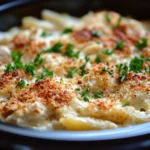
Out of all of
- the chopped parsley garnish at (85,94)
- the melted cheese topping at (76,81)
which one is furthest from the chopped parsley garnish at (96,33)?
the chopped parsley garnish at (85,94)

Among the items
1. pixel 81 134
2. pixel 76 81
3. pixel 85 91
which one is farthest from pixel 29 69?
pixel 81 134

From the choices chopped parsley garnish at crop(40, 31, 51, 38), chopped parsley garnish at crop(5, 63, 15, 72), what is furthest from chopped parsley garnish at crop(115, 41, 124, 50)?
chopped parsley garnish at crop(5, 63, 15, 72)

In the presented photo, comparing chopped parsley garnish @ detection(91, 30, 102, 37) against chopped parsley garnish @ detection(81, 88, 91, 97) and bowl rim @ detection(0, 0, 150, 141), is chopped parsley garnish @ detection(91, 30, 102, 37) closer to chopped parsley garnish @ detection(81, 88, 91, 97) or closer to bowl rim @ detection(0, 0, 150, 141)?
chopped parsley garnish @ detection(81, 88, 91, 97)

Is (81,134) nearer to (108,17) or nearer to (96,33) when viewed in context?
(96,33)

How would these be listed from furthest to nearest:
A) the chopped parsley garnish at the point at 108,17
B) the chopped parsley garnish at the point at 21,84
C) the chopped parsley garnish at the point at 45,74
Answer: the chopped parsley garnish at the point at 108,17 < the chopped parsley garnish at the point at 45,74 < the chopped parsley garnish at the point at 21,84

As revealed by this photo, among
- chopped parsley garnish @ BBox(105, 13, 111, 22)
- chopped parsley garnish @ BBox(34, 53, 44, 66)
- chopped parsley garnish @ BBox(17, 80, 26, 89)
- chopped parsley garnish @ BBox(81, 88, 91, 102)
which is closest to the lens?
chopped parsley garnish @ BBox(81, 88, 91, 102)

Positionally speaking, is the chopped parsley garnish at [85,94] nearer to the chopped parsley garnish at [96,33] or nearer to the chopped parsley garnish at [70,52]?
the chopped parsley garnish at [70,52]

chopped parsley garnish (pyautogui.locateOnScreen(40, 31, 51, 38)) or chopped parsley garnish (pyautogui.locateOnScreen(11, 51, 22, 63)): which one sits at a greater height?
chopped parsley garnish (pyautogui.locateOnScreen(40, 31, 51, 38))

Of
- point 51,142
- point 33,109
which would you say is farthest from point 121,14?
point 51,142
